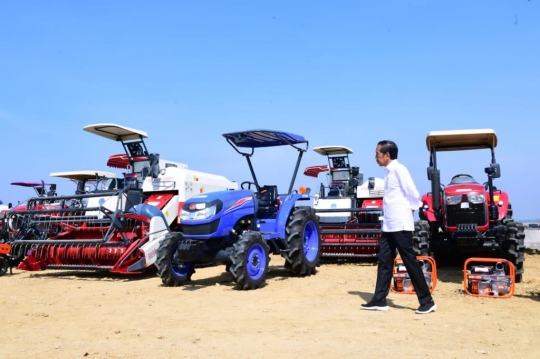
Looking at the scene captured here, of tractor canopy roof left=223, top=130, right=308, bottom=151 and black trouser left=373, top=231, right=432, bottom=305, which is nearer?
black trouser left=373, top=231, right=432, bottom=305

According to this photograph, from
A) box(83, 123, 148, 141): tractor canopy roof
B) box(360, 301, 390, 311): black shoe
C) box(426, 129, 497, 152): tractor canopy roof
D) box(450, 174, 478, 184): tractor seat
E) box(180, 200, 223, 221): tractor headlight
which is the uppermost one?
box(83, 123, 148, 141): tractor canopy roof

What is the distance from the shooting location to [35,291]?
7570 mm

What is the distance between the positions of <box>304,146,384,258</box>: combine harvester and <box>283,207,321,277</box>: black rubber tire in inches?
44.9

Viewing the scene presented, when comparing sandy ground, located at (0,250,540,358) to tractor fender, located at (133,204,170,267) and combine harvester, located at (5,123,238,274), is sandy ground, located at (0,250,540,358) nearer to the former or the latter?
tractor fender, located at (133,204,170,267)

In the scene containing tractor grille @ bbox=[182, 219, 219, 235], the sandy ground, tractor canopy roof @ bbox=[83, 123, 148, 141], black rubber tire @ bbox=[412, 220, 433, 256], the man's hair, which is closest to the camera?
the sandy ground

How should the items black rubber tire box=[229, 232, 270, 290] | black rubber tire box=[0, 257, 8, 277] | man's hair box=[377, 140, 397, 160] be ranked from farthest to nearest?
black rubber tire box=[0, 257, 8, 277] < black rubber tire box=[229, 232, 270, 290] < man's hair box=[377, 140, 397, 160]

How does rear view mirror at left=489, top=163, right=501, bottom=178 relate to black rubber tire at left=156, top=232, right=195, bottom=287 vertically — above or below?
above

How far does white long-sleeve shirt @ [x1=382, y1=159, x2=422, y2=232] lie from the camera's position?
5.16m

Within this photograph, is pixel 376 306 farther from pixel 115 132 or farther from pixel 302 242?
pixel 115 132

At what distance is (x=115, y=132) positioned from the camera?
1217 centimetres

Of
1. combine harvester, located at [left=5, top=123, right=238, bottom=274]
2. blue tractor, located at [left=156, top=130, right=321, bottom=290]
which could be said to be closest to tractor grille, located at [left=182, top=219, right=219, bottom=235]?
blue tractor, located at [left=156, top=130, right=321, bottom=290]

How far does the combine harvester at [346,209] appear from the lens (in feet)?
33.5

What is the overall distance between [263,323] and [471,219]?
14.9 ft

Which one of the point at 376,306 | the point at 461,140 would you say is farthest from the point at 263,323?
the point at 461,140
